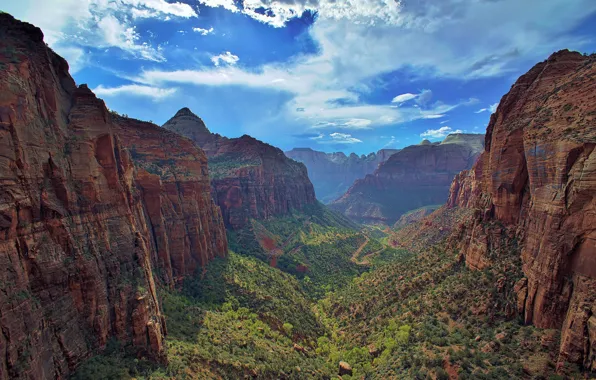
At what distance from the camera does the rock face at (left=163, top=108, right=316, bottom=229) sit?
99000 millimetres

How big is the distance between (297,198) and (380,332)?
10400 cm

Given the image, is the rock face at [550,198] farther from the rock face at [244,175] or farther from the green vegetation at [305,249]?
the rock face at [244,175]

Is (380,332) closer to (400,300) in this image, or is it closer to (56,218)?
(400,300)

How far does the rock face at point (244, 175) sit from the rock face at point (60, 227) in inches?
2299

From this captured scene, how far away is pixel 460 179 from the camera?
4862 inches

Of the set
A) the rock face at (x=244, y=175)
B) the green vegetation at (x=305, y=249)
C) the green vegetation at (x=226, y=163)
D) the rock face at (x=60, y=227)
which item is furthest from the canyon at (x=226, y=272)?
the green vegetation at (x=226, y=163)

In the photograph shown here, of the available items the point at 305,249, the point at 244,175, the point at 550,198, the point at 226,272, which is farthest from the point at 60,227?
the point at 244,175

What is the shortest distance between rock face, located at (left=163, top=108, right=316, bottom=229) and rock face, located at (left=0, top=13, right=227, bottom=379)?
58.4 meters

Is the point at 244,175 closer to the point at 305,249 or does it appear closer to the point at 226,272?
the point at 305,249

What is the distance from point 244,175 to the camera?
110m

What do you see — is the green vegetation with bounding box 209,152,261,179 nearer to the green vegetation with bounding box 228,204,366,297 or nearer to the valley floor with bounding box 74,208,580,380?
the green vegetation with bounding box 228,204,366,297

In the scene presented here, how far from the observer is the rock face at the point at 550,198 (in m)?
22.6

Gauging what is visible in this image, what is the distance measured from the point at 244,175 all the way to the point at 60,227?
85527 millimetres

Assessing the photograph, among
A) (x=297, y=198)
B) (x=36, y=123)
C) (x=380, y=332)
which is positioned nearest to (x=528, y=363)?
(x=380, y=332)
